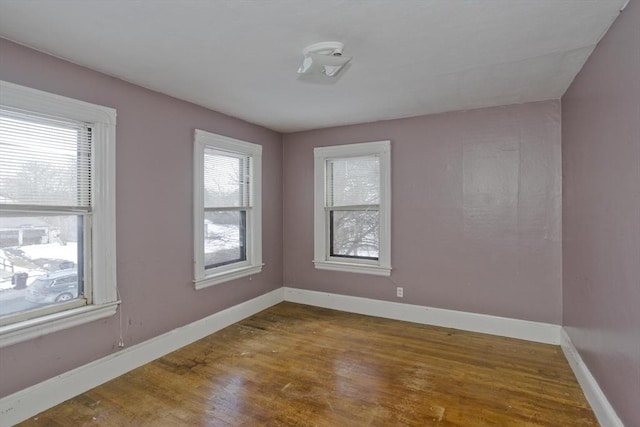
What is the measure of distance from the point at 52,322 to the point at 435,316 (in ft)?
11.6

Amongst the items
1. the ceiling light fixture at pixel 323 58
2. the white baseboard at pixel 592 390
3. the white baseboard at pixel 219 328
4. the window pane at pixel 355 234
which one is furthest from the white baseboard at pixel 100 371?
the white baseboard at pixel 592 390

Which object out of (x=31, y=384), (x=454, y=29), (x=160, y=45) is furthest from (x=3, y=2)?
(x=454, y=29)

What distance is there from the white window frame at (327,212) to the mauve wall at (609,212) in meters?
1.81

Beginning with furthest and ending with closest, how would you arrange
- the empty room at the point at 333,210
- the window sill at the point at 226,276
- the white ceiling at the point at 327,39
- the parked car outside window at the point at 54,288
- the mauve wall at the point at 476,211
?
the window sill at the point at 226,276 < the mauve wall at the point at 476,211 < the parked car outside window at the point at 54,288 < the empty room at the point at 333,210 < the white ceiling at the point at 327,39

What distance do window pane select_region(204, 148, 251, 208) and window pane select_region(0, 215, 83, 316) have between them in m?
1.33

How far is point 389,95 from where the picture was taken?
3176 millimetres

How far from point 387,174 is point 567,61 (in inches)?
78.8

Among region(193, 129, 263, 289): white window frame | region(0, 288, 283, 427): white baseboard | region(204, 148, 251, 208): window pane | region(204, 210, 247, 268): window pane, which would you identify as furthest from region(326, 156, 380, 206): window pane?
region(0, 288, 283, 427): white baseboard

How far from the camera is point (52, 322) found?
90.7 inches

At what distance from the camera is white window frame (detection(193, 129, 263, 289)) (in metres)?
3.42

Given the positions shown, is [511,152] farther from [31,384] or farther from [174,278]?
[31,384]

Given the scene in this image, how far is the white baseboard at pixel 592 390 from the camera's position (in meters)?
1.96

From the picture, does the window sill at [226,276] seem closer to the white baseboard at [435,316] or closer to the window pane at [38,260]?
the white baseboard at [435,316]

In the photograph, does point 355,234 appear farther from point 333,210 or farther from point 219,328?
point 219,328
